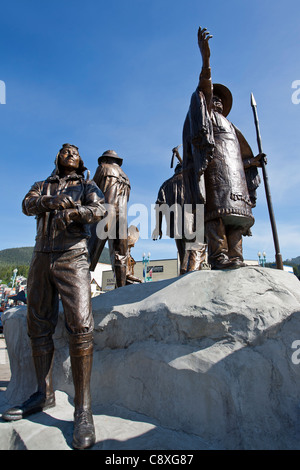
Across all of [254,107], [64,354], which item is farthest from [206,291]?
[254,107]

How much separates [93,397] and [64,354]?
1.64 ft

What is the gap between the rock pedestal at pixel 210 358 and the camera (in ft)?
5.85

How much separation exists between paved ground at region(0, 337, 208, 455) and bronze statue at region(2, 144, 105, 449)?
16cm

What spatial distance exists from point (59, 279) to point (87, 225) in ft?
1.68

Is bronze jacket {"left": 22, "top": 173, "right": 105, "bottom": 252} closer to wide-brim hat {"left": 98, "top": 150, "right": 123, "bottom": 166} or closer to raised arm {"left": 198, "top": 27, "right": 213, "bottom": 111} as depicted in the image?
raised arm {"left": 198, "top": 27, "right": 213, "bottom": 111}

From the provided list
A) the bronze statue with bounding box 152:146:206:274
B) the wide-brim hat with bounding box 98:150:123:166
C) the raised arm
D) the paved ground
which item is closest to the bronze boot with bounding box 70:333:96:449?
the paved ground

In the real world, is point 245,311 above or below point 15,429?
above

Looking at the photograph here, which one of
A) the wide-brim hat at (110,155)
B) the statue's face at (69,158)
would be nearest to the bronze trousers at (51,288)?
the statue's face at (69,158)

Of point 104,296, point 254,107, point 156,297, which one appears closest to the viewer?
point 156,297

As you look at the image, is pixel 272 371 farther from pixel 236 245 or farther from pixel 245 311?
pixel 236 245

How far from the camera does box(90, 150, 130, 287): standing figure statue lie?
14.6ft

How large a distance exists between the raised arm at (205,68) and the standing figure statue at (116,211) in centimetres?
188

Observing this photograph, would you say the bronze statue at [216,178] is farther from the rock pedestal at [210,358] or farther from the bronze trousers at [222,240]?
the rock pedestal at [210,358]

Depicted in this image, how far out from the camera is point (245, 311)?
2.04m
